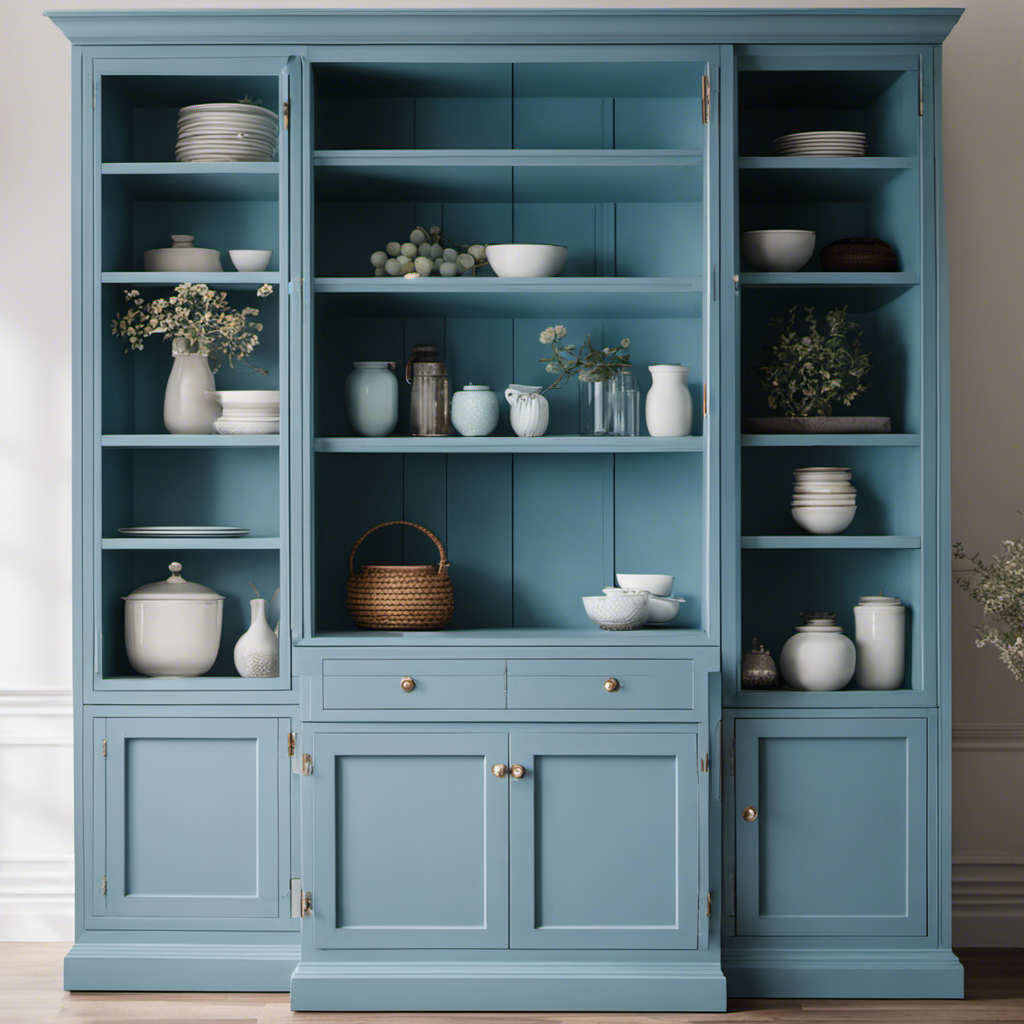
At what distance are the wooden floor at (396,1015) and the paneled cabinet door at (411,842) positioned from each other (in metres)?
0.20

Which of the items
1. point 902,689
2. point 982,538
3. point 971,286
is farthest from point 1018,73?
point 902,689

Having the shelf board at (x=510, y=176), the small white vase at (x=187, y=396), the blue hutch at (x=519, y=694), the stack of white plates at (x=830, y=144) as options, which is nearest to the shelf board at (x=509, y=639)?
the blue hutch at (x=519, y=694)

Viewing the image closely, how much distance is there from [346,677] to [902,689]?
151 cm

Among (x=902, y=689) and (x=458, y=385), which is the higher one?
(x=458, y=385)

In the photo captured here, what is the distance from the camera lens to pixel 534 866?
2.58 metres

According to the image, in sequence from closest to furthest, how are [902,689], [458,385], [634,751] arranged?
[634,751]
[902,689]
[458,385]

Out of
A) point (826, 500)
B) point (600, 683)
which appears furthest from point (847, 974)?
point (826, 500)

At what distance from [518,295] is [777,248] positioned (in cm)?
73

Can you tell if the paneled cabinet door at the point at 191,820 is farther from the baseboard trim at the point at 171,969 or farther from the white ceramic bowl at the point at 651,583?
the white ceramic bowl at the point at 651,583

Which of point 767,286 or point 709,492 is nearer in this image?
point 709,492

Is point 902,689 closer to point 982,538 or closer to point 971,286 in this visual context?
point 982,538

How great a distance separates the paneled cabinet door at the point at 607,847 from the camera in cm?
258

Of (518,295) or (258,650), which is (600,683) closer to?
(258,650)

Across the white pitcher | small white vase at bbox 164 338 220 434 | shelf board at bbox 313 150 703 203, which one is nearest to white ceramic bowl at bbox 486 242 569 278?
shelf board at bbox 313 150 703 203
